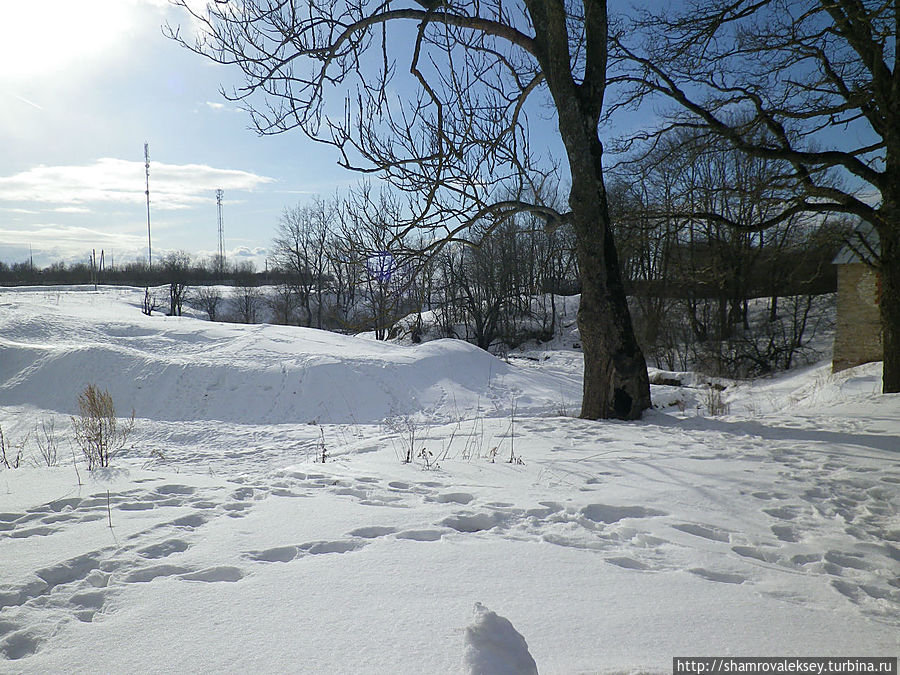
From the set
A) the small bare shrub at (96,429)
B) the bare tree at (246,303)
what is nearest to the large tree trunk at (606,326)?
the small bare shrub at (96,429)

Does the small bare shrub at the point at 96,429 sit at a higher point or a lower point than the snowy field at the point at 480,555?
lower

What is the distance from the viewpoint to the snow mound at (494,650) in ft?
4.96

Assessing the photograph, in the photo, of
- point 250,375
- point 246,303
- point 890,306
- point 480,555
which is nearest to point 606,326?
point 480,555

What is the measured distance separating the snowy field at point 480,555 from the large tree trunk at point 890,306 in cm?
347

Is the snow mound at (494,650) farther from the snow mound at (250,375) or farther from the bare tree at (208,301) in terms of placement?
the bare tree at (208,301)

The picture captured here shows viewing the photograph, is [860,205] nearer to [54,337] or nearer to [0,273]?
[54,337]

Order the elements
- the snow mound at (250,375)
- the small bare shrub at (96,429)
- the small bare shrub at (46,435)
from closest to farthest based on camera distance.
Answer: the small bare shrub at (96,429), the small bare shrub at (46,435), the snow mound at (250,375)

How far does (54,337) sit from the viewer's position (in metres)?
16.1

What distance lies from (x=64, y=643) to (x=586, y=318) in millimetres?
6785

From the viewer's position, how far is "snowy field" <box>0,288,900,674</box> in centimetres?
191

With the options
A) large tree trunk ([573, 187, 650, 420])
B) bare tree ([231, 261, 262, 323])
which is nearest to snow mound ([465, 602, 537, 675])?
large tree trunk ([573, 187, 650, 420])

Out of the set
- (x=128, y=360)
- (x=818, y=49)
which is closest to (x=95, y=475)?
(x=128, y=360)

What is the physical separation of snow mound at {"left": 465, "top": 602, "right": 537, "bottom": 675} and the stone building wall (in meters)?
20.0

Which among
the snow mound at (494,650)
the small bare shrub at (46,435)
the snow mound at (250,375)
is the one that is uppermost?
the snow mound at (494,650)
